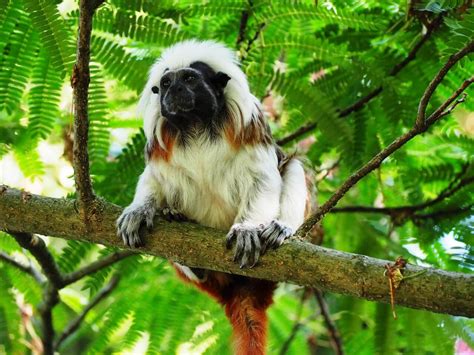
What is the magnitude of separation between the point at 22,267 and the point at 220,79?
70.8 inches

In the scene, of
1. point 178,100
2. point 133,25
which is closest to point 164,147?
point 178,100

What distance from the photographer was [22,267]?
14.9ft

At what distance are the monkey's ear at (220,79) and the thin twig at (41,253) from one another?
1.35 meters

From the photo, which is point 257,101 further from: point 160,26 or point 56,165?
point 56,165

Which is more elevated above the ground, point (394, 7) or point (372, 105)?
point (394, 7)

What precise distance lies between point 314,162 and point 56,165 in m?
2.58

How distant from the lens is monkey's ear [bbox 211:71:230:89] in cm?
407

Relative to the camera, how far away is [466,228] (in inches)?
153

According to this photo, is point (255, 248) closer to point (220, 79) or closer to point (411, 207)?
point (220, 79)

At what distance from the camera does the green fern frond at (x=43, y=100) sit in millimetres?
3775

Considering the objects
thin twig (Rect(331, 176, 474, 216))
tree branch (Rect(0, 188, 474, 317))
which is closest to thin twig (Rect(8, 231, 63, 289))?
tree branch (Rect(0, 188, 474, 317))

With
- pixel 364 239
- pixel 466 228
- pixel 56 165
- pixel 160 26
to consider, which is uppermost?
pixel 160 26

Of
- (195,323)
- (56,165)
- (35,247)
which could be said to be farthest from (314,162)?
(56,165)

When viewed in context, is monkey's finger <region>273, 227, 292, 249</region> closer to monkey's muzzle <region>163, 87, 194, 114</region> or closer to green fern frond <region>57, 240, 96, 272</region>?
monkey's muzzle <region>163, 87, 194, 114</region>
